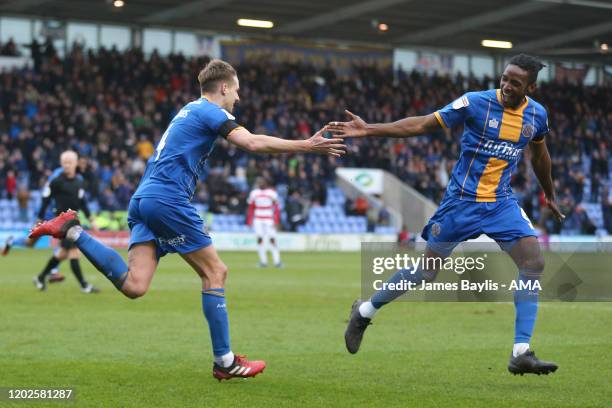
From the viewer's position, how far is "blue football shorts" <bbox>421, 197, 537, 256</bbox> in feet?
26.4

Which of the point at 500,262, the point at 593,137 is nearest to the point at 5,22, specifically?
the point at 593,137

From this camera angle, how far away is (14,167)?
112 ft

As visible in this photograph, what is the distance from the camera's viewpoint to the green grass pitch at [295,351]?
7.09 meters

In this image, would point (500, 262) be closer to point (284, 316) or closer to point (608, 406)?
point (284, 316)

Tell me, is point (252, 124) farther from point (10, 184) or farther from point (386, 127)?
point (386, 127)

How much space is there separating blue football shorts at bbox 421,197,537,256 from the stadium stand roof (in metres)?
33.7

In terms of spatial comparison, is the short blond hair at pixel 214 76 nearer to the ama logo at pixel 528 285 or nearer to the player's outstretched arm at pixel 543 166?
the player's outstretched arm at pixel 543 166

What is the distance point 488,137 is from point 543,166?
0.84 m

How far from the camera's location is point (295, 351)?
964 cm

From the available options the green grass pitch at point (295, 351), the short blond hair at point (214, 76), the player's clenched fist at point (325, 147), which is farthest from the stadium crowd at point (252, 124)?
the player's clenched fist at point (325, 147)

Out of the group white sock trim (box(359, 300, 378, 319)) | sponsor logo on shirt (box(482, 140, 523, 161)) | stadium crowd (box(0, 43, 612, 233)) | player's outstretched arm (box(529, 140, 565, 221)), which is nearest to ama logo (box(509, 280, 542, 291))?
sponsor logo on shirt (box(482, 140, 523, 161))

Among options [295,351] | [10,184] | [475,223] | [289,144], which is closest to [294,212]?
[10,184]

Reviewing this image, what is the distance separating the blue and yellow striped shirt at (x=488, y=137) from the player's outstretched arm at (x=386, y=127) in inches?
4.7

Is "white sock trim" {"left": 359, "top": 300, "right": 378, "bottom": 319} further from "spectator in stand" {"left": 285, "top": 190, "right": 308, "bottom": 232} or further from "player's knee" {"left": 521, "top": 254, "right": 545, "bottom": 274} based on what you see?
"spectator in stand" {"left": 285, "top": 190, "right": 308, "bottom": 232}
